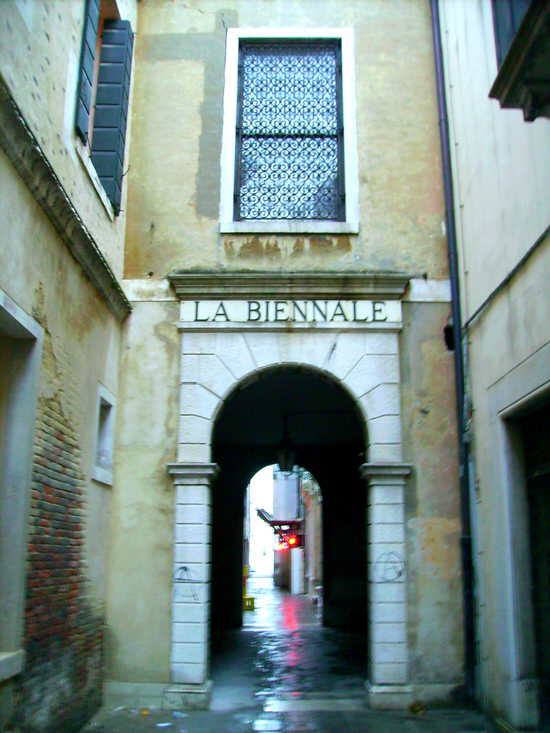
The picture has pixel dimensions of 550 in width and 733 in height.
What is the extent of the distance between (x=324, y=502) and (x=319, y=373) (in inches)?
294

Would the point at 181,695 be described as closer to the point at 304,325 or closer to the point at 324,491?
the point at 304,325

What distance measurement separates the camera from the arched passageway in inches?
531

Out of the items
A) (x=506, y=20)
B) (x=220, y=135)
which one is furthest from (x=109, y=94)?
(x=506, y=20)

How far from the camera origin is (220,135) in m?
8.77

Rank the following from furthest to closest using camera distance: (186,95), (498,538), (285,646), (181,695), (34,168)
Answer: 1. (285,646)
2. (186,95)
3. (181,695)
4. (498,538)
5. (34,168)

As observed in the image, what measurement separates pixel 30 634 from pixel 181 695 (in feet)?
7.57

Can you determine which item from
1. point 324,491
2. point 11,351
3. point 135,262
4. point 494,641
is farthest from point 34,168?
point 324,491

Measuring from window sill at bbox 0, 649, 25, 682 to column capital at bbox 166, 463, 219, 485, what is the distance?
→ 2.72 metres

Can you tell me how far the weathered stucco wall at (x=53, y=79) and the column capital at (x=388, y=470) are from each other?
3336mm

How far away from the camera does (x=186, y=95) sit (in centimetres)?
890

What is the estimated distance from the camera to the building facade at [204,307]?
592 cm

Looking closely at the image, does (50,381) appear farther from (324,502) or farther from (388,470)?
(324,502)

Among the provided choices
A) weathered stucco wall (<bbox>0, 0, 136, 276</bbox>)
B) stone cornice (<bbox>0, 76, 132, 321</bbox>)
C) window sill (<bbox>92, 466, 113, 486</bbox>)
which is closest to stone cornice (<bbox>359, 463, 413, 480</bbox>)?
window sill (<bbox>92, 466, 113, 486</bbox>)

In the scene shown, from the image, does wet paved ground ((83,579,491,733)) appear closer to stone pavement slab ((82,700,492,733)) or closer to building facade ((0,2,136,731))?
stone pavement slab ((82,700,492,733))
